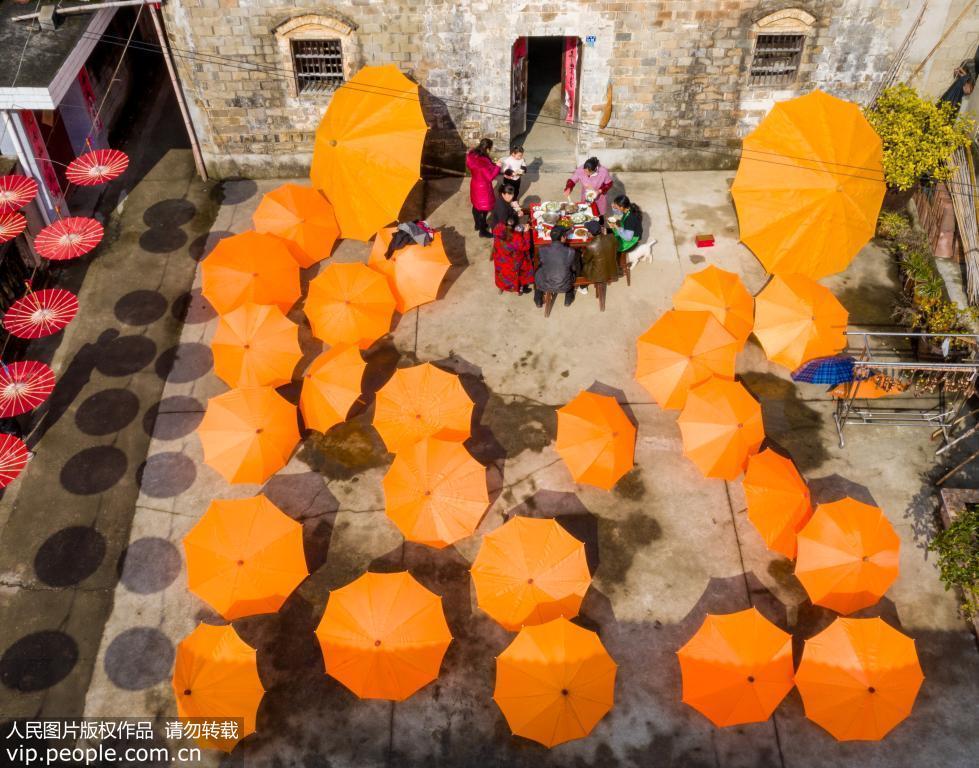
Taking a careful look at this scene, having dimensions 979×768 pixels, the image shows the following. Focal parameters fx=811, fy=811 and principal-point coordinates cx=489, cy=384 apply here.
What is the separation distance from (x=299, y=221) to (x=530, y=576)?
747 centimetres

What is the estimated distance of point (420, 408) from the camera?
1109 centimetres

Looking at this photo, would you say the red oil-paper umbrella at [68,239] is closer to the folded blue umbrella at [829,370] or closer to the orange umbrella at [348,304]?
the orange umbrella at [348,304]

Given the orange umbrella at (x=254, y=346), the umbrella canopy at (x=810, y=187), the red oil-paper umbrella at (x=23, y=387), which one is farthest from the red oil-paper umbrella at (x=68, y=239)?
the umbrella canopy at (x=810, y=187)

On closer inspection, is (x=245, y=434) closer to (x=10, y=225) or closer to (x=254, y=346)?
(x=254, y=346)

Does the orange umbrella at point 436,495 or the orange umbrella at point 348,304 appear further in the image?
the orange umbrella at point 348,304

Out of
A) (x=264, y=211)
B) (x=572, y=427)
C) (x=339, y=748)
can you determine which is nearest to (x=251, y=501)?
(x=339, y=748)

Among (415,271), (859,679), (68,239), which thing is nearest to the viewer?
(859,679)

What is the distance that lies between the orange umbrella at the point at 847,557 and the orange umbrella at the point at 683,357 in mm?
2545

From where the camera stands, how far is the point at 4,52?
535 inches

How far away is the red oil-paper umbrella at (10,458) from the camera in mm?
10312

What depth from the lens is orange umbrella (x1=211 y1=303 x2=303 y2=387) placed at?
11.9 m

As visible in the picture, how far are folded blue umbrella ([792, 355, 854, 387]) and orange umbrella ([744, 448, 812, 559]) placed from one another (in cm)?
169

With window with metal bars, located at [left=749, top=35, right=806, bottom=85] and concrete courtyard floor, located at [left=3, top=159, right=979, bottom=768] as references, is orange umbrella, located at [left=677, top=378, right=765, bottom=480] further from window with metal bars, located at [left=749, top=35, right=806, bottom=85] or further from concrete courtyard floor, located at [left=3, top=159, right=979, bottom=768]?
window with metal bars, located at [left=749, top=35, right=806, bottom=85]

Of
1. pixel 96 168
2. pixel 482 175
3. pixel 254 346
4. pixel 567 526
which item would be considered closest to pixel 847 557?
pixel 567 526
